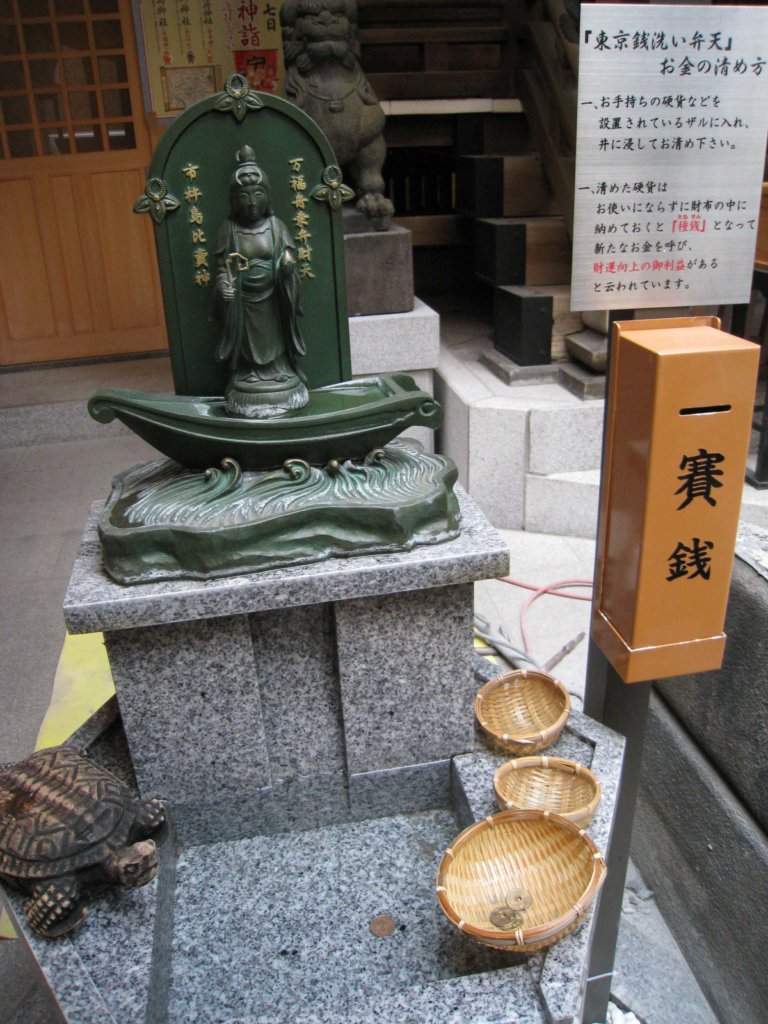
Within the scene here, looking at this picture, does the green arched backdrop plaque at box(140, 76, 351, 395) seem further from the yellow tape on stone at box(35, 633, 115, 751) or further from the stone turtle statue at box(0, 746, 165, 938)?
the yellow tape on stone at box(35, 633, 115, 751)

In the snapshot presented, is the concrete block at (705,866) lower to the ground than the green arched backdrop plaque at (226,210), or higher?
lower

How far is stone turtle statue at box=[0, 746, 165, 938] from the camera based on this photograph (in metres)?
1.53

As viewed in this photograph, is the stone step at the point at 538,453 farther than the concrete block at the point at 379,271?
No

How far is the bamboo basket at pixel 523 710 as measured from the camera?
1929 millimetres

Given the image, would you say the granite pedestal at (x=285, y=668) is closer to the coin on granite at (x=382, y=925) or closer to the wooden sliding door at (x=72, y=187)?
→ the coin on granite at (x=382, y=925)

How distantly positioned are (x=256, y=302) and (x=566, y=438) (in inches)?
80.2

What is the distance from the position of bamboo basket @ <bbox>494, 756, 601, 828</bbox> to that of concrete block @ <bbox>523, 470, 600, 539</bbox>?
74.1 inches

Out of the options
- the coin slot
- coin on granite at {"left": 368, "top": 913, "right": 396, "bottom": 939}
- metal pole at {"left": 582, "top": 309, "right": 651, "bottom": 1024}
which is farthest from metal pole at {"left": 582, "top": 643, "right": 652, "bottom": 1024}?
the coin slot

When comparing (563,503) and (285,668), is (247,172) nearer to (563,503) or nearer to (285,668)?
(285,668)

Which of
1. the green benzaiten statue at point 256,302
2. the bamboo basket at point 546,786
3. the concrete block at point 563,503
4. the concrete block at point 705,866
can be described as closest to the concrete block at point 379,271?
the concrete block at point 563,503

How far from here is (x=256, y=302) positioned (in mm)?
1927

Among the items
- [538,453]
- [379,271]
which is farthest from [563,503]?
[379,271]

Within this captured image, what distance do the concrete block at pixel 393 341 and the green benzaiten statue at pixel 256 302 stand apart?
1.90m

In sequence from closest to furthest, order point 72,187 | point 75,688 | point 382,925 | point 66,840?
1. point 66,840
2. point 382,925
3. point 75,688
4. point 72,187
